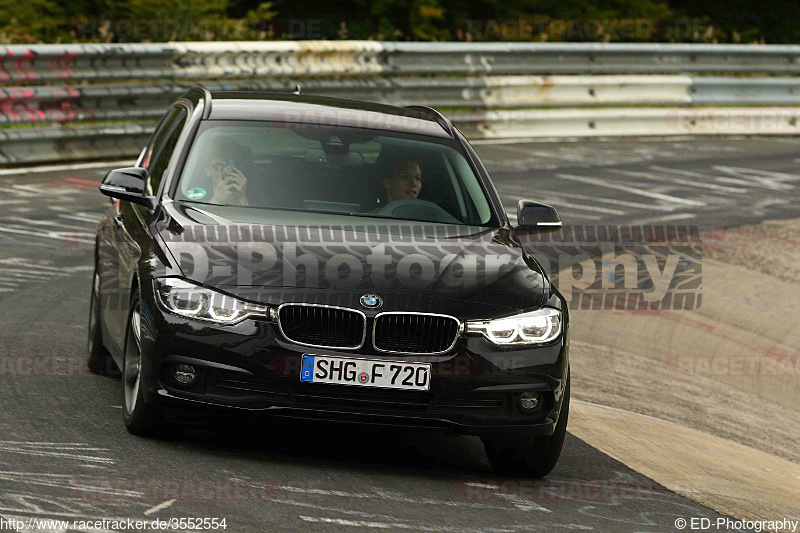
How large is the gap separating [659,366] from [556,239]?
2.88 m

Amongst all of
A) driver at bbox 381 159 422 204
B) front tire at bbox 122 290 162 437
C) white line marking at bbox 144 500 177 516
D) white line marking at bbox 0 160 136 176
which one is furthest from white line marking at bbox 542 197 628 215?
white line marking at bbox 144 500 177 516

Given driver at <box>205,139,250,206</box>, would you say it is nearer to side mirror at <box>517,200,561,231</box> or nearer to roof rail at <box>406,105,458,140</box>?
roof rail at <box>406,105,458,140</box>

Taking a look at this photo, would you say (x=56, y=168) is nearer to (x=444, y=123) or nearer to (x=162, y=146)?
(x=162, y=146)

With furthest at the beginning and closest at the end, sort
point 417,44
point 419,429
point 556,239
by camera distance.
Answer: point 417,44
point 556,239
point 419,429

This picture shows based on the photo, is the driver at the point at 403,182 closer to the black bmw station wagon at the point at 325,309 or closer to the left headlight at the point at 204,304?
the black bmw station wagon at the point at 325,309

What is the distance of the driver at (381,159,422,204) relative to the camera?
291 inches

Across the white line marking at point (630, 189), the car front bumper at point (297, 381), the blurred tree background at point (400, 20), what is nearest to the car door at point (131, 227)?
the car front bumper at point (297, 381)

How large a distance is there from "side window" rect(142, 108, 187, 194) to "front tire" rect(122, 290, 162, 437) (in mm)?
1065

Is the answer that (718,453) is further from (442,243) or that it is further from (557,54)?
(557,54)

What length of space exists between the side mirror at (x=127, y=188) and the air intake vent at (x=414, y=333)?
5.41 feet

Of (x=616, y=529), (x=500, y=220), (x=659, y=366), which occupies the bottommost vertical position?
(x=659, y=366)

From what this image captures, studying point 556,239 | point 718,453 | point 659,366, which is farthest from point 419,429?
point 556,239

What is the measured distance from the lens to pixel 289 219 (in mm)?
6895

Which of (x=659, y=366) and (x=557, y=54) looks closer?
(x=659, y=366)
